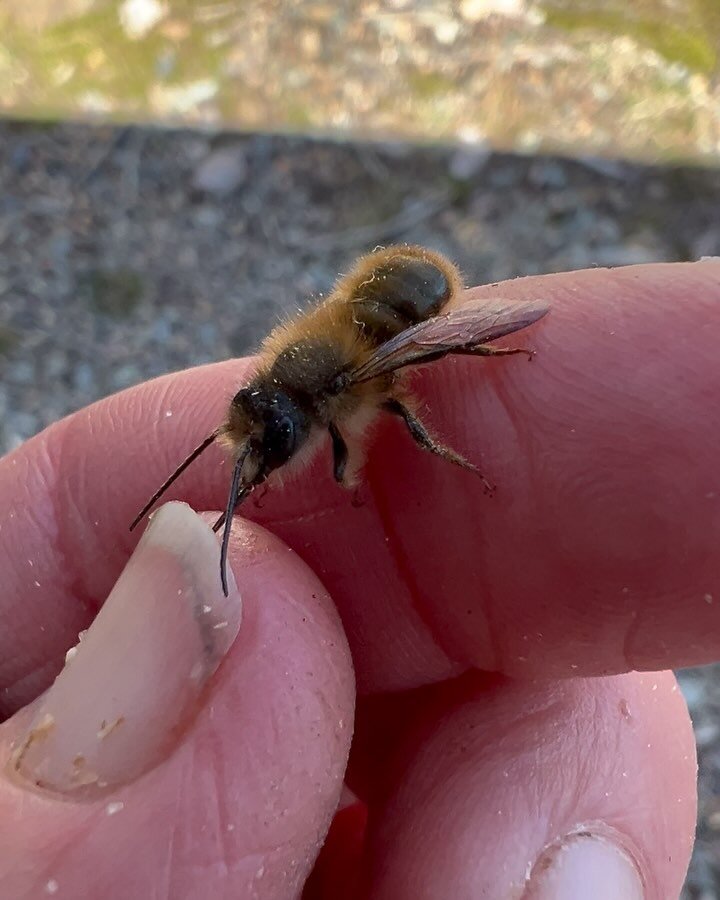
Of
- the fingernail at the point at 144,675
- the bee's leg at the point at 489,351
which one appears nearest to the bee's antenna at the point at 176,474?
the fingernail at the point at 144,675

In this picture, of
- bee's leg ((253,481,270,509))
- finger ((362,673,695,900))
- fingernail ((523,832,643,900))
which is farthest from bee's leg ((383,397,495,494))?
fingernail ((523,832,643,900))

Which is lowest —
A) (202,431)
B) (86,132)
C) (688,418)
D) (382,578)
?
(382,578)

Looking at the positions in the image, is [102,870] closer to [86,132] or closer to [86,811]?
[86,811]

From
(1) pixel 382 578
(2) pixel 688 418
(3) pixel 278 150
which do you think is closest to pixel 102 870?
(1) pixel 382 578

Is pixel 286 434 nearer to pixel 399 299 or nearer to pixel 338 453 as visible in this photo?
pixel 338 453

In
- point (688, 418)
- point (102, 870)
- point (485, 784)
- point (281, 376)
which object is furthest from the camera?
point (485, 784)

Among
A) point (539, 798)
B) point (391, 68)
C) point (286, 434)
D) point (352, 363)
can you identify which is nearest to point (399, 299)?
point (352, 363)

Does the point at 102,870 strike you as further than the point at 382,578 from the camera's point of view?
No
